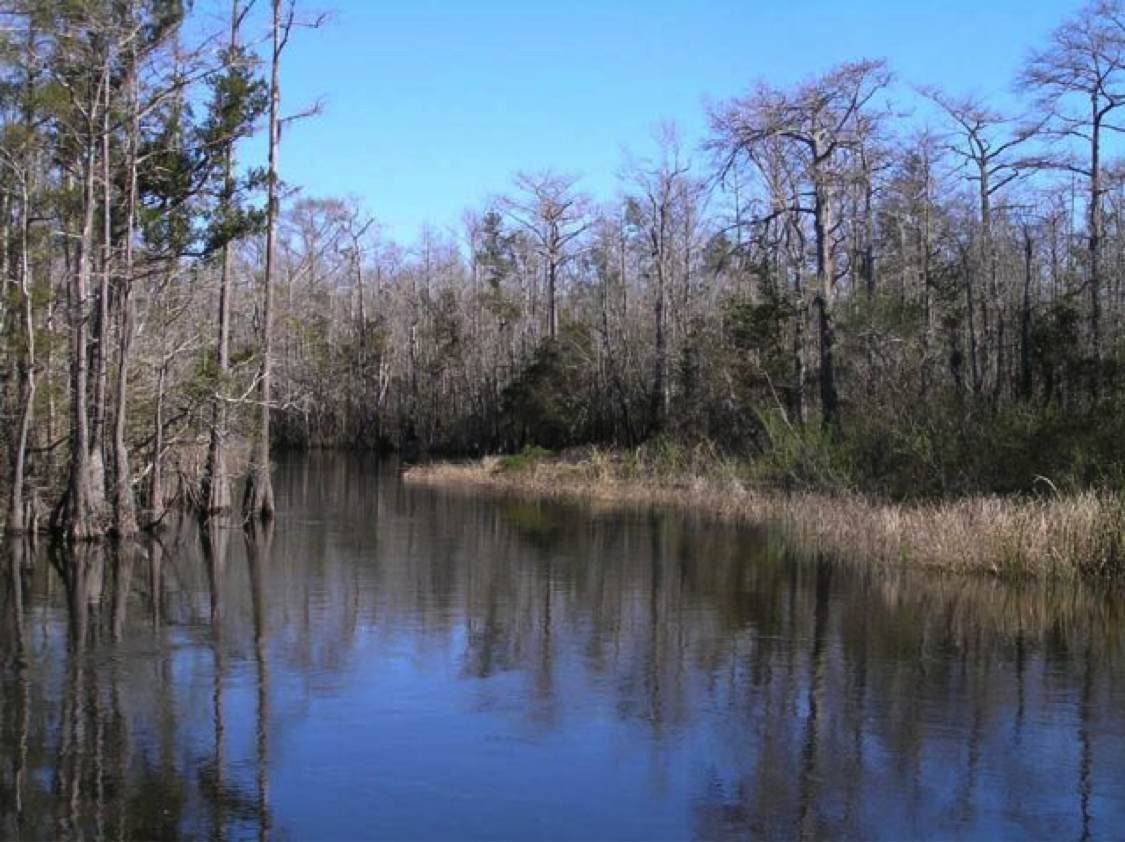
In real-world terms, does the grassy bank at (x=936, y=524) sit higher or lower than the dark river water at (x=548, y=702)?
higher

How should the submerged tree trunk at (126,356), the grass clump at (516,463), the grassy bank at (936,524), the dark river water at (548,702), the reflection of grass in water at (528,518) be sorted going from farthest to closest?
the grass clump at (516,463) → the reflection of grass in water at (528,518) → the submerged tree trunk at (126,356) → the grassy bank at (936,524) → the dark river water at (548,702)

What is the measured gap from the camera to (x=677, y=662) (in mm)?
12062

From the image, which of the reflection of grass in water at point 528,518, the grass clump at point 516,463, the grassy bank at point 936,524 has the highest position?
the grass clump at point 516,463

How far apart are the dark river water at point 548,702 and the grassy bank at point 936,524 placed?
0.54 meters

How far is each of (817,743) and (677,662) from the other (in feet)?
9.70

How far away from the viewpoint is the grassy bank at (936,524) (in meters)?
16.5

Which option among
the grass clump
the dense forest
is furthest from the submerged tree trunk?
the grass clump

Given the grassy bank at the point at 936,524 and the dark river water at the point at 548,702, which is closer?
the dark river water at the point at 548,702

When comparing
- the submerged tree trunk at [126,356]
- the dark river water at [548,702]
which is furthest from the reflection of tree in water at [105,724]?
the submerged tree trunk at [126,356]

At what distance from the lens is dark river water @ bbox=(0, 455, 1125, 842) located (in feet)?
25.1

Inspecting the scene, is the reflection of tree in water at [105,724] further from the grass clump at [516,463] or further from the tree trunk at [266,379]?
the grass clump at [516,463]

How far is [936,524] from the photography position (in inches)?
715

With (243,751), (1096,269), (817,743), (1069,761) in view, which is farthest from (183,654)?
(1096,269)

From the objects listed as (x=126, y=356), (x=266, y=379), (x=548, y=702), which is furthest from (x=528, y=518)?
(x=548, y=702)
